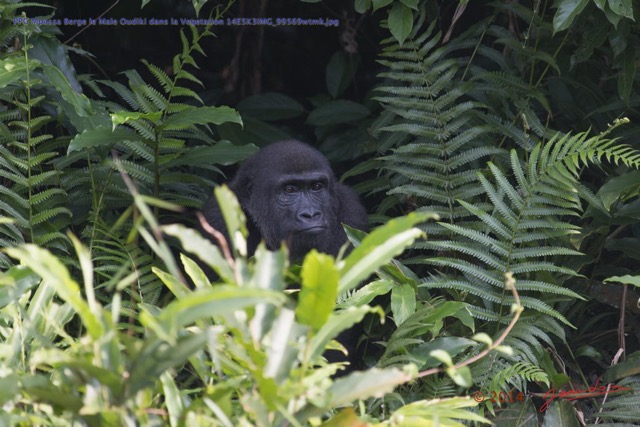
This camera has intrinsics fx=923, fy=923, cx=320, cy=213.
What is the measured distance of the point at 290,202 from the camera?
532 cm

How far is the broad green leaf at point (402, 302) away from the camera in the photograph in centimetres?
433

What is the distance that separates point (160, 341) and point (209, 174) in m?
4.14

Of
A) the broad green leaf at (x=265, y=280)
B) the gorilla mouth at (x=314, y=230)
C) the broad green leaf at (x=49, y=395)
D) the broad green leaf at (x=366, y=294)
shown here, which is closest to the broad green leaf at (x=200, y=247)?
the broad green leaf at (x=265, y=280)

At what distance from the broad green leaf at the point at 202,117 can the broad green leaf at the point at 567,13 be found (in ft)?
5.69

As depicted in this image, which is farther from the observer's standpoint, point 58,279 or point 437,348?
point 437,348

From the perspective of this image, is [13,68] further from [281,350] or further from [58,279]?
[281,350]

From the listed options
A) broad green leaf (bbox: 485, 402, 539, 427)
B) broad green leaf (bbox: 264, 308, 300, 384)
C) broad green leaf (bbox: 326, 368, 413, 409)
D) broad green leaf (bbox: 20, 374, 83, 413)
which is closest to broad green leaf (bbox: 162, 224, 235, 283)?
broad green leaf (bbox: 264, 308, 300, 384)

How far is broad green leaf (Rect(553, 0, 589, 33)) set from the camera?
15.3ft

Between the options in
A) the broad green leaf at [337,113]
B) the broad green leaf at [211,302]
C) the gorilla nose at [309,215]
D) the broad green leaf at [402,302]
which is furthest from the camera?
the broad green leaf at [337,113]

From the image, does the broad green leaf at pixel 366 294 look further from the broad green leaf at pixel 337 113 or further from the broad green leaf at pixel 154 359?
the broad green leaf at pixel 337 113

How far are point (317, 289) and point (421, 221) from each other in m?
1.13

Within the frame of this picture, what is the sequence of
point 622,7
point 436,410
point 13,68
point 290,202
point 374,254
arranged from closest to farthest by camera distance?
point 374,254 < point 436,410 < point 622,7 < point 13,68 < point 290,202

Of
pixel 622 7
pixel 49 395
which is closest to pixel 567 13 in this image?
pixel 622 7

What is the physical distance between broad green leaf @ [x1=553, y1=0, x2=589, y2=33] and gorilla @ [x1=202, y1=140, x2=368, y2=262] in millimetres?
1555
